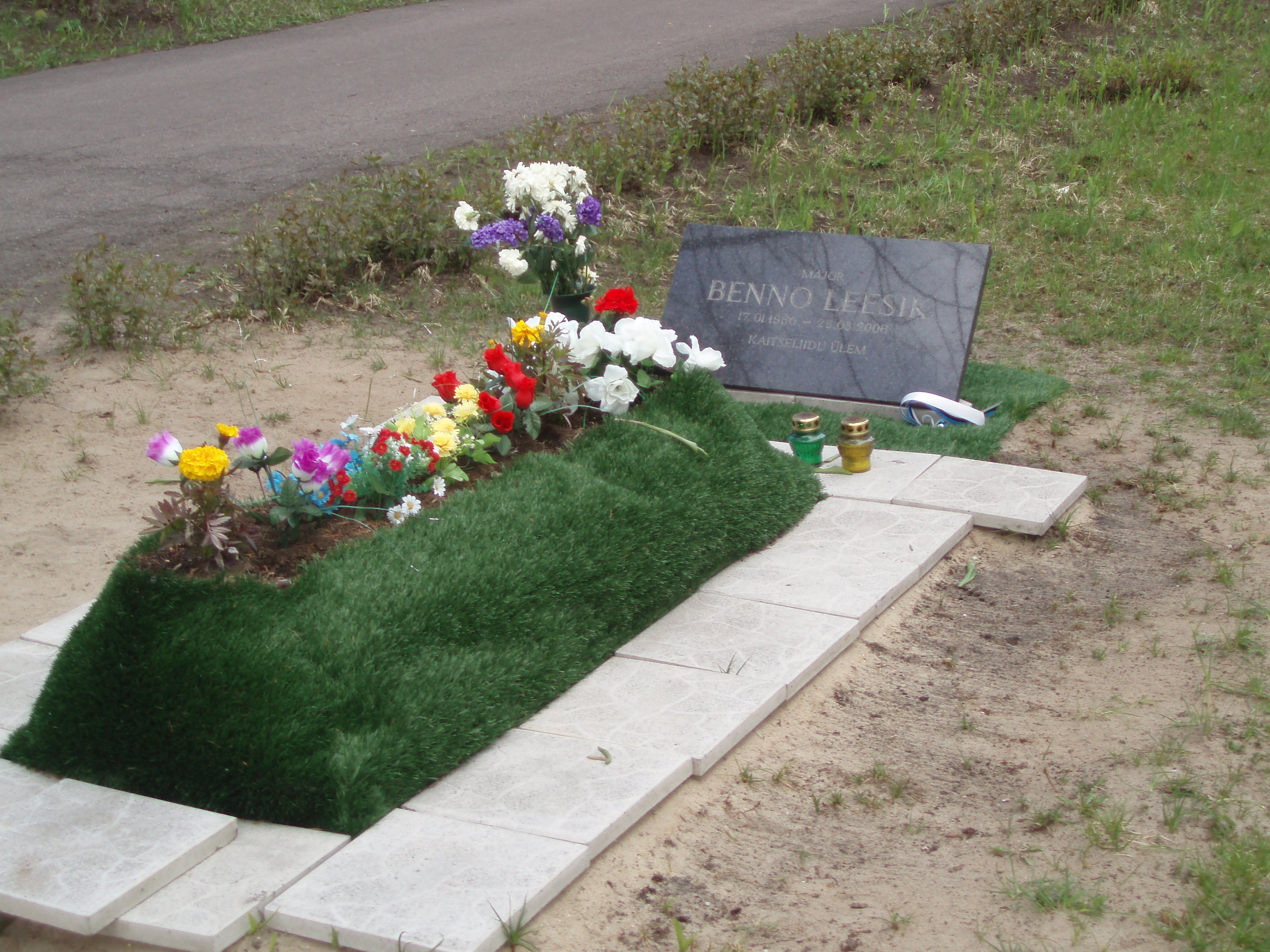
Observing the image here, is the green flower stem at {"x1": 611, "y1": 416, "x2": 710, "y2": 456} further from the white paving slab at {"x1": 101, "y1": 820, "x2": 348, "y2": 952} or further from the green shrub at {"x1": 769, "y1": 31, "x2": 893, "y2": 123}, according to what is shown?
the green shrub at {"x1": 769, "y1": 31, "x2": 893, "y2": 123}

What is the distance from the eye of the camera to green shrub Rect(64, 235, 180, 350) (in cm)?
567

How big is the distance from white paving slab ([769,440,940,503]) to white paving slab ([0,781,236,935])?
2.61 meters

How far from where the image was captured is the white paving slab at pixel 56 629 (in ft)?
11.5

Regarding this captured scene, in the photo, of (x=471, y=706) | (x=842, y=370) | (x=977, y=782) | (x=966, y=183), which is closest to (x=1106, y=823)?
(x=977, y=782)

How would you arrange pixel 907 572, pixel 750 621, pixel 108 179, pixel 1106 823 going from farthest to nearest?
1. pixel 108 179
2. pixel 907 572
3. pixel 750 621
4. pixel 1106 823

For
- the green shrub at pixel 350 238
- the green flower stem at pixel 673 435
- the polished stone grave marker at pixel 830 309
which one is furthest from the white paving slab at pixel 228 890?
the green shrub at pixel 350 238

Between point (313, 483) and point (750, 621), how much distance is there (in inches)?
51.3

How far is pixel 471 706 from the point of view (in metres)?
2.85

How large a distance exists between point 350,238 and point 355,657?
4.34m

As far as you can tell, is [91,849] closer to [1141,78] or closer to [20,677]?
[20,677]

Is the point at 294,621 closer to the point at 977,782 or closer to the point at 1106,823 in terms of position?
the point at 977,782

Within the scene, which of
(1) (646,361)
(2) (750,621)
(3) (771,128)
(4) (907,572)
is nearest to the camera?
(2) (750,621)

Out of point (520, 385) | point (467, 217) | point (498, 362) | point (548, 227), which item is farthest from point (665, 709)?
point (467, 217)

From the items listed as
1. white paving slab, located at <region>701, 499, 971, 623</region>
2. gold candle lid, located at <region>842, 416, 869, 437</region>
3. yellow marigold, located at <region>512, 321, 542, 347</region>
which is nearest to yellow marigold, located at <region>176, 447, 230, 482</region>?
yellow marigold, located at <region>512, 321, 542, 347</region>
